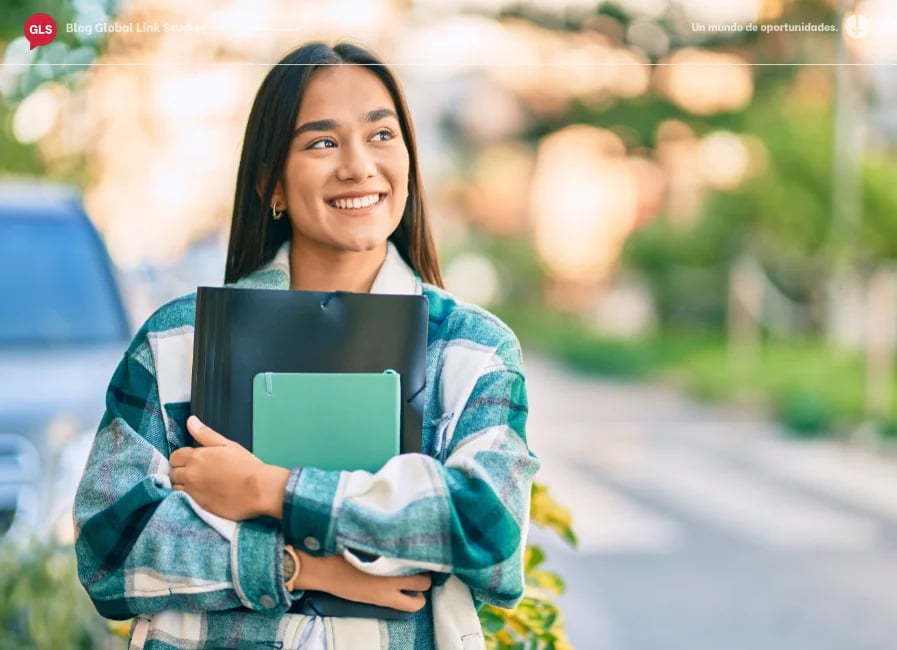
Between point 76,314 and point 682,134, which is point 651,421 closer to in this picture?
point 682,134

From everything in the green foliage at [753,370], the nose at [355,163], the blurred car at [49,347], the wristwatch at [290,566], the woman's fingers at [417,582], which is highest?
the nose at [355,163]

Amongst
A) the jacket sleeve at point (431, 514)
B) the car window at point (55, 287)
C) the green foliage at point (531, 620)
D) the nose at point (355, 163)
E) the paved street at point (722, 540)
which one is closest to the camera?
the jacket sleeve at point (431, 514)

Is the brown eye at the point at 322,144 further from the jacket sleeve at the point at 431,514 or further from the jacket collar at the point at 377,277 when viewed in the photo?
the jacket sleeve at the point at 431,514

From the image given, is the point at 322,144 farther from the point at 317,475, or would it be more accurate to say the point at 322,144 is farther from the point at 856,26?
the point at 856,26

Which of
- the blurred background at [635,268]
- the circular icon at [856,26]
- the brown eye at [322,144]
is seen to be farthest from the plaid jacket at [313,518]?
the circular icon at [856,26]

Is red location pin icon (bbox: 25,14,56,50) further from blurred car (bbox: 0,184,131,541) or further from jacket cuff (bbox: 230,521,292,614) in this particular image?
blurred car (bbox: 0,184,131,541)

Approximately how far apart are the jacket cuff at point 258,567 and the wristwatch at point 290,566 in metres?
0.01

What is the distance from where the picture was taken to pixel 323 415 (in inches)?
59.1

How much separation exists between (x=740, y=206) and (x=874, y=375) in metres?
3.43

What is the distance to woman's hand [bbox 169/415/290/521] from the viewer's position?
146 cm

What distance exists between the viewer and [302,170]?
5.33 feet

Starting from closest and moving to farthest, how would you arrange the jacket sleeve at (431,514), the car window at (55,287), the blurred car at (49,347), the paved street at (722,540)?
the jacket sleeve at (431,514) → the blurred car at (49,347) → the car window at (55,287) → the paved street at (722,540)

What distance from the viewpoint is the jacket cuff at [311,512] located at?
1431 mm

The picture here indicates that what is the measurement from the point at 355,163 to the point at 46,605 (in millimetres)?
2006
